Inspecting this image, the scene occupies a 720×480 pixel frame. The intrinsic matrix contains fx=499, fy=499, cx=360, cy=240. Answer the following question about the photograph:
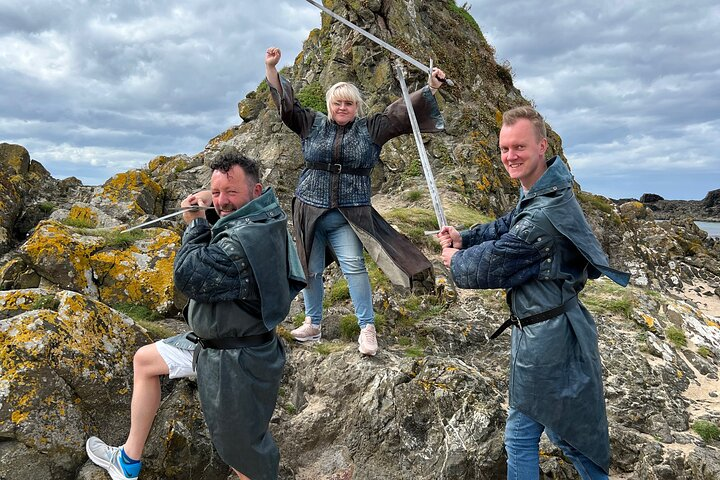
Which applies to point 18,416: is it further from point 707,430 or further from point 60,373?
point 707,430

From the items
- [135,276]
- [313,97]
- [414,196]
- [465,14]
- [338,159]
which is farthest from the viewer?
[465,14]

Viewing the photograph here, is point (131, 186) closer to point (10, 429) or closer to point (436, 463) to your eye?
point (10, 429)

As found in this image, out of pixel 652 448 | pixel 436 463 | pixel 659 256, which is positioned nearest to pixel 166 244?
pixel 436 463

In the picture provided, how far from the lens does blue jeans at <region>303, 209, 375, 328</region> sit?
5258mm

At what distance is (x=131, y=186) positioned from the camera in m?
11.3

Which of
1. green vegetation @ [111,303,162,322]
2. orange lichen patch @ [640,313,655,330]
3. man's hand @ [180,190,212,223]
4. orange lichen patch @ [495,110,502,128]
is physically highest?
orange lichen patch @ [495,110,502,128]

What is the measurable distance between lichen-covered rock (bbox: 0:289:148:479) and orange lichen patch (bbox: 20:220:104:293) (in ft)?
5.85

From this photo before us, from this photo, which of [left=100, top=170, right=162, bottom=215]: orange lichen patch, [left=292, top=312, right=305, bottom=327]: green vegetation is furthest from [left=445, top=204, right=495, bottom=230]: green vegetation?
[left=100, top=170, right=162, bottom=215]: orange lichen patch

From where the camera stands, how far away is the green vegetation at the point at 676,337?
7.18m

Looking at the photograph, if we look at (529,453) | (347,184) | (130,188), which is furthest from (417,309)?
(130,188)

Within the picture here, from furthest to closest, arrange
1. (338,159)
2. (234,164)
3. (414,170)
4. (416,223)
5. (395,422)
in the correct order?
(414,170) < (416,223) < (338,159) < (395,422) < (234,164)

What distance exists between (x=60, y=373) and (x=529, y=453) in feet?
11.8

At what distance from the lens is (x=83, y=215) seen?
30.6 ft

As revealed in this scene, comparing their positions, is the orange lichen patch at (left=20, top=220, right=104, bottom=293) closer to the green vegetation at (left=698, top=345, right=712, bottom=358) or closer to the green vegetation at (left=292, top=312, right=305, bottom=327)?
the green vegetation at (left=292, top=312, right=305, bottom=327)
